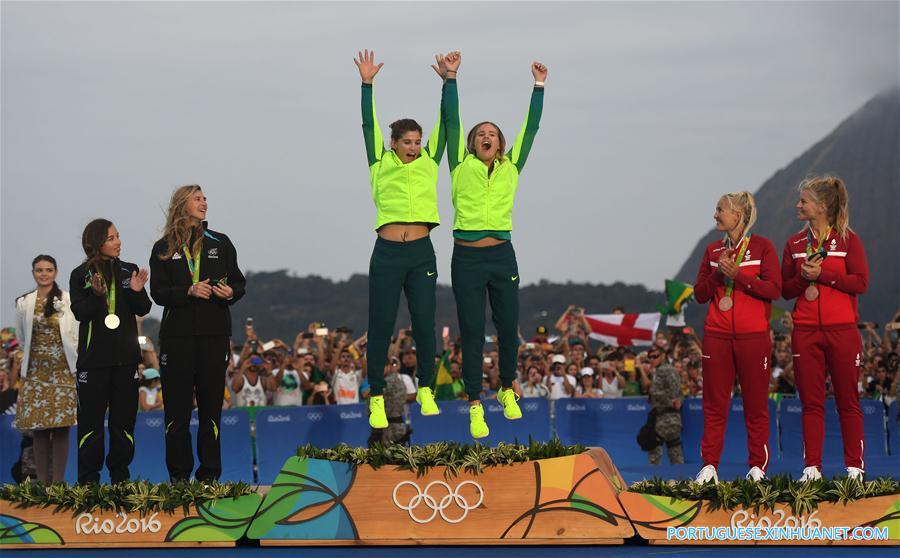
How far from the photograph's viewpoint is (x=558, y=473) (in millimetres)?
6770

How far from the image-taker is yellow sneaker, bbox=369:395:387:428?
7.65 meters

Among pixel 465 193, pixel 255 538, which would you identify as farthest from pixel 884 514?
pixel 255 538

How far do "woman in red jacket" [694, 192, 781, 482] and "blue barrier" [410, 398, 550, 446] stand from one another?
19.0ft

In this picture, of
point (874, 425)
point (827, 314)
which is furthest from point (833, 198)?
point (874, 425)

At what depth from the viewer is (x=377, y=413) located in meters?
7.71

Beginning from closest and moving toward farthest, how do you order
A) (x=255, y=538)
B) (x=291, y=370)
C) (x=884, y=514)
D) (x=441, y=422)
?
(x=884, y=514), (x=255, y=538), (x=441, y=422), (x=291, y=370)

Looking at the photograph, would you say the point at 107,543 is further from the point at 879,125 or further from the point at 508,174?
the point at 879,125

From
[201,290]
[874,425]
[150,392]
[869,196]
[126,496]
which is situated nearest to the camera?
[126,496]

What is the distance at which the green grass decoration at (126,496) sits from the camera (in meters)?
7.06

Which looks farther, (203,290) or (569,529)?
(203,290)

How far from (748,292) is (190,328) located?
390cm

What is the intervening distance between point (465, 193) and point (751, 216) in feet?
6.68

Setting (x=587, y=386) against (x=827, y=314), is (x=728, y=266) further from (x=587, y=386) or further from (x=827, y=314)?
(x=587, y=386)

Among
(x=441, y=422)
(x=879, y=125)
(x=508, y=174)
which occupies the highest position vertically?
(x=879, y=125)
